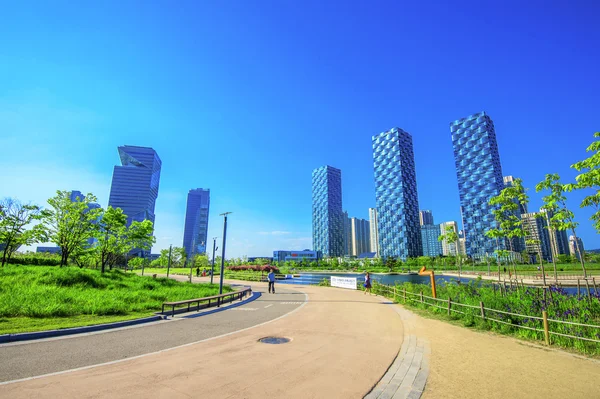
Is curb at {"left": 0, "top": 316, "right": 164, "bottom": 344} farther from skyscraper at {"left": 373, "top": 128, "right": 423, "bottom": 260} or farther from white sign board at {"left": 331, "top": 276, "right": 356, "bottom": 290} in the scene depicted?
skyscraper at {"left": 373, "top": 128, "right": 423, "bottom": 260}

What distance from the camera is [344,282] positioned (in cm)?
2914

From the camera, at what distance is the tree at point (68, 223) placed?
2874 cm

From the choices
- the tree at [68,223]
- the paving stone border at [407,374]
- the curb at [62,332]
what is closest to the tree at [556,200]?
the paving stone border at [407,374]

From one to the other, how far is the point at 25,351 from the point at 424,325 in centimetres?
1309

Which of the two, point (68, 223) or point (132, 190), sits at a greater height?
point (132, 190)

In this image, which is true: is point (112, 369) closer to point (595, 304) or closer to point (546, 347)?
point (546, 347)

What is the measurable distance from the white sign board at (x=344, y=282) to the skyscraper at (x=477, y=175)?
425ft

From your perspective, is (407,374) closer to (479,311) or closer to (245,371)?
(245,371)

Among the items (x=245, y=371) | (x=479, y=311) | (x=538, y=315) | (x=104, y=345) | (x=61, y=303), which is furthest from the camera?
(x=61, y=303)

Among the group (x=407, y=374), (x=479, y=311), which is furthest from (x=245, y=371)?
(x=479, y=311)

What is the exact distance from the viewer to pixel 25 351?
7.09 meters

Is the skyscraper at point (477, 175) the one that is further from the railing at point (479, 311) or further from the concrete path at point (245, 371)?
the concrete path at point (245, 371)

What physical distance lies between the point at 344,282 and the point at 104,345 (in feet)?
79.3

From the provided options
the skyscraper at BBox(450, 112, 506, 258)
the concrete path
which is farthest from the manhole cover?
the skyscraper at BBox(450, 112, 506, 258)
